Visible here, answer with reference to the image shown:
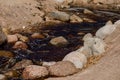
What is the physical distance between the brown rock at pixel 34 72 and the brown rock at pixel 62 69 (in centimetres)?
30

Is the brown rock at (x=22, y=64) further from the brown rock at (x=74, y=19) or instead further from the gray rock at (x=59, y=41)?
the brown rock at (x=74, y=19)

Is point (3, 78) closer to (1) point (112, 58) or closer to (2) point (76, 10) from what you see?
(1) point (112, 58)

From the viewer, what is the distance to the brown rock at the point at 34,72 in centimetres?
1349

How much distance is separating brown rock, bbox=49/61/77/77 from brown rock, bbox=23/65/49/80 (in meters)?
0.30

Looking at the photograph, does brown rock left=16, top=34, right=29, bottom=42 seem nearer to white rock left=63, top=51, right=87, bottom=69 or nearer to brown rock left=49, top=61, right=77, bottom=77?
white rock left=63, top=51, right=87, bottom=69

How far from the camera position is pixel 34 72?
1357 cm

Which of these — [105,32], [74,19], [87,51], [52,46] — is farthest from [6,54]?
[74,19]

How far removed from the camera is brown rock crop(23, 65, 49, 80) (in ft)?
44.3

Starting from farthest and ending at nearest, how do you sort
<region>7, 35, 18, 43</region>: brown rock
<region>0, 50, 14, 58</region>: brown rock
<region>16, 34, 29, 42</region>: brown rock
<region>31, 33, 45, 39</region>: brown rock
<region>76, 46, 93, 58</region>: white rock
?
<region>31, 33, 45, 39</region>: brown rock, <region>16, 34, 29, 42</region>: brown rock, <region>7, 35, 18, 43</region>: brown rock, <region>0, 50, 14, 58</region>: brown rock, <region>76, 46, 93, 58</region>: white rock

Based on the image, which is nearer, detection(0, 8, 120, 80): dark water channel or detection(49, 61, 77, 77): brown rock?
detection(49, 61, 77, 77): brown rock

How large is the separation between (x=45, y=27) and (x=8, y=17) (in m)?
2.80

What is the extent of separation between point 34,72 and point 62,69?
A: 1195mm

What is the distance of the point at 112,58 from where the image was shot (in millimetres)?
13570

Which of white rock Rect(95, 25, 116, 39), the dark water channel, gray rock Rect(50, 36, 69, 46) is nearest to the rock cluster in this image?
the dark water channel
